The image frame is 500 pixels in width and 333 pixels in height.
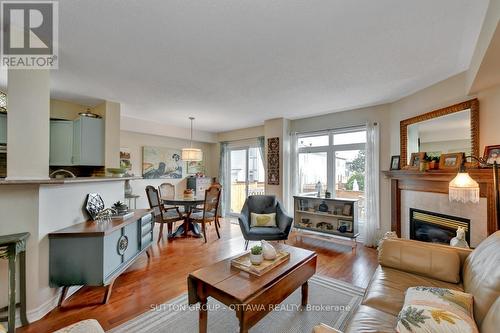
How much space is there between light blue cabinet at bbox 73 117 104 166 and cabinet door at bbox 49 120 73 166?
9 centimetres

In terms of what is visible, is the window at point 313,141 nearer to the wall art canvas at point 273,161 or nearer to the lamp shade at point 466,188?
the wall art canvas at point 273,161

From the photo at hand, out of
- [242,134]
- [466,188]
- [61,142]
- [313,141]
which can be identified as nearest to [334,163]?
[313,141]

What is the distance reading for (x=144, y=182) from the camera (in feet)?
17.6

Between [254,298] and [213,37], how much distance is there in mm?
2116

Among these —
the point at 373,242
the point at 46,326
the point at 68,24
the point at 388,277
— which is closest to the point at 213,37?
the point at 68,24

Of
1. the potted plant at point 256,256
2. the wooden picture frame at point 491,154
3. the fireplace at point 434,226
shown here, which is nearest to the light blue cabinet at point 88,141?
the potted plant at point 256,256

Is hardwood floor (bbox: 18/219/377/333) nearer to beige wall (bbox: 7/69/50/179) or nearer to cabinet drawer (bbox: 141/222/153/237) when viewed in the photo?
cabinet drawer (bbox: 141/222/153/237)

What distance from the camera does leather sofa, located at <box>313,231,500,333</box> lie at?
1254 millimetres

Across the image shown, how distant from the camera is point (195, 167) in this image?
21.3 ft

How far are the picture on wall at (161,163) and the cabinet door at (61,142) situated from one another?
1.79 metres

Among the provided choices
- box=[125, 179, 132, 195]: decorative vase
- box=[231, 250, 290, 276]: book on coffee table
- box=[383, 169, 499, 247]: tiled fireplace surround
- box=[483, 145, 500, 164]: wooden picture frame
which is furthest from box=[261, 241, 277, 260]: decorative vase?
box=[125, 179, 132, 195]: decorative vase

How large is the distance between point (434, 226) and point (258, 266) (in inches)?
104

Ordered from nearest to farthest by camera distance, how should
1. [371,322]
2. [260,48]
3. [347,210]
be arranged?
[371,322] → [260,48] → [347,210]

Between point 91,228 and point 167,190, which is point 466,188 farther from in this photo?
point 167,190
